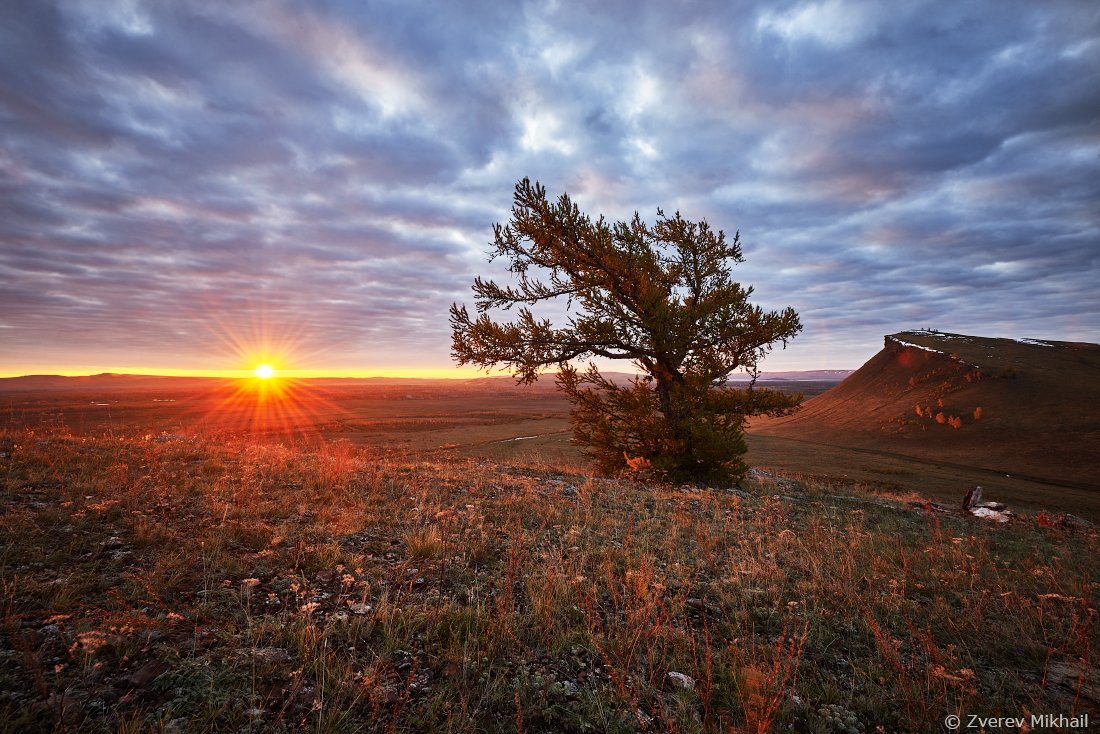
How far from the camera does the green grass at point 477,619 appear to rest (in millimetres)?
2883

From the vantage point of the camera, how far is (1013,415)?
27859 millimetres

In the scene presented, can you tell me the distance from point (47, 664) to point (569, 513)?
6398 mm

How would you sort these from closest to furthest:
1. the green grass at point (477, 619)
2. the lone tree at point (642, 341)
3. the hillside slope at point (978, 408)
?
the green grass at point (477, 619), the lone tree at point (642, 341), the hillside slope at point (978, 408)

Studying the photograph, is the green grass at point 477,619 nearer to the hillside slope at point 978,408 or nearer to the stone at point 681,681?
the stone at point 681,681

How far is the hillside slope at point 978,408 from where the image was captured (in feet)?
80.8

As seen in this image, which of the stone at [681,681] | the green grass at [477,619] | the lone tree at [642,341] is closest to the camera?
the green grass at [477,619]

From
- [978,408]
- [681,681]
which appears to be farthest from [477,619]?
[978,408]

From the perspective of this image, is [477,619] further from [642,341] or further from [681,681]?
[642,341]

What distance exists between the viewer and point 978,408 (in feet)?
96.6

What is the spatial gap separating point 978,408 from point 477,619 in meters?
39.8

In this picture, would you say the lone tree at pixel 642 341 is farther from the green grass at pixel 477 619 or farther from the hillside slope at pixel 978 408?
the hillside slope at pixel 978 408

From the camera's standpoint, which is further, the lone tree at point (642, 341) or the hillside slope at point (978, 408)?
the hillside slope at point (978, 408)

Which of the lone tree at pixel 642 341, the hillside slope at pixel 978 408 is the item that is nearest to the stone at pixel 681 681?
the lone tree at pixel 642 341

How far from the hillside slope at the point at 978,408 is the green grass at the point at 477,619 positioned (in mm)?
25852
